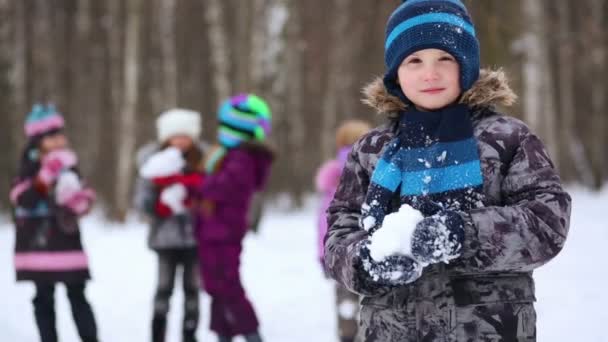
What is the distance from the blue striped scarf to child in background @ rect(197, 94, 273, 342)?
118 inches

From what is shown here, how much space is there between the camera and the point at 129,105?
16344mm

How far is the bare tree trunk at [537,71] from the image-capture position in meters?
14.7

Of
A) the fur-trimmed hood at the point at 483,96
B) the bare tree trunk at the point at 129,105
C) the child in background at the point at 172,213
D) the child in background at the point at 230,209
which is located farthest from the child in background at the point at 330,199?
the bare tree trunk at the point at 129,105

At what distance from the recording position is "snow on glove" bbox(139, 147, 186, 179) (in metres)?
5.27

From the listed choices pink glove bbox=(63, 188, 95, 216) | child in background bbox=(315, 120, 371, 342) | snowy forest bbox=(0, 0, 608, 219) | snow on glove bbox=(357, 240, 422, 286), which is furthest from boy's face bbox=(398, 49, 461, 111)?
snowy forest bbox=(0, 0, 608, 219)

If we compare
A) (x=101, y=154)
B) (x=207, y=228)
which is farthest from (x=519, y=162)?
(x=101, y=154)

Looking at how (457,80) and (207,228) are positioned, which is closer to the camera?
(457,80)

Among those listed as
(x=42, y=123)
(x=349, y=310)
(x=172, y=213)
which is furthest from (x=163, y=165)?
(x=349, y=310)

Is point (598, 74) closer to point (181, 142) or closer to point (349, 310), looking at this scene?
point (349, 310)

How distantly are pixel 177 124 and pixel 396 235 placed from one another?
3.96m

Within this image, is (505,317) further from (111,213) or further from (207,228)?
(111,213)

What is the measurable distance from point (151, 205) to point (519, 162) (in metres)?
3.91

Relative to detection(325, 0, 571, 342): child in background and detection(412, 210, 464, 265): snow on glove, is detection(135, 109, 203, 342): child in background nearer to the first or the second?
detection(325, 0, 571, 342): child in background

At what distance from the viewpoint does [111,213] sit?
58.3 ft
